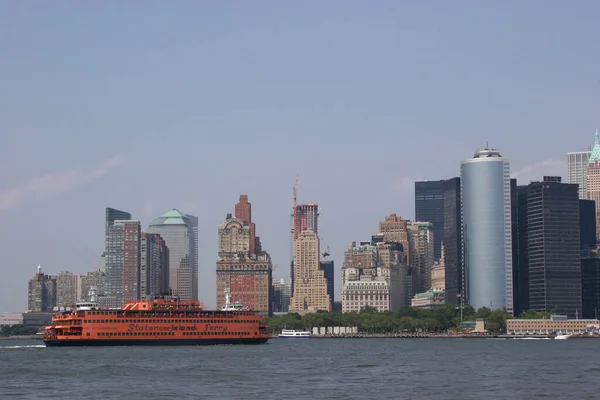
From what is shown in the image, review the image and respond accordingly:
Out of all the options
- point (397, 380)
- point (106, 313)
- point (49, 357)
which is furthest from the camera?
point (106, 313)

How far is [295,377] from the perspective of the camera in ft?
377

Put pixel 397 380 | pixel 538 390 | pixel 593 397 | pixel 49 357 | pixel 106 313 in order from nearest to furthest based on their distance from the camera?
pixel 593 397, pixel 538 390, pixel 397 380, pixel 49 357, pixel 106 313

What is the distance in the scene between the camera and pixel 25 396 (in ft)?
316

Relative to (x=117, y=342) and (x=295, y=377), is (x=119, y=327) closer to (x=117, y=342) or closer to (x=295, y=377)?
(x=117, y=342)

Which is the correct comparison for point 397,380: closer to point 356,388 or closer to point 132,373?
point 356,388

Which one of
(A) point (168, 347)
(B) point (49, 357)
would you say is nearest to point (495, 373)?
(B) point (49, 357)

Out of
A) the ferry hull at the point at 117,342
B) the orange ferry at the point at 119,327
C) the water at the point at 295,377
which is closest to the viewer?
the water at the point at 295,377

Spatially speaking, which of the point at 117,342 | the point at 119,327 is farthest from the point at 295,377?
the point at 119,327

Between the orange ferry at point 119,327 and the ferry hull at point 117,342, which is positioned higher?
the orange ferry at point 119,327

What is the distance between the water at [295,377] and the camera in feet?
318

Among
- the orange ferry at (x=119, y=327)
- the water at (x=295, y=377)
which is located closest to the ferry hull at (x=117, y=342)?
the orange ferry at (x=119, y=327)

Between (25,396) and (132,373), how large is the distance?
25362mm

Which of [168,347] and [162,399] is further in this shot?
[168,347]

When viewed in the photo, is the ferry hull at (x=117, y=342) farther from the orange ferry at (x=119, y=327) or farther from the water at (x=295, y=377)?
the water at (x=295, y=377)
